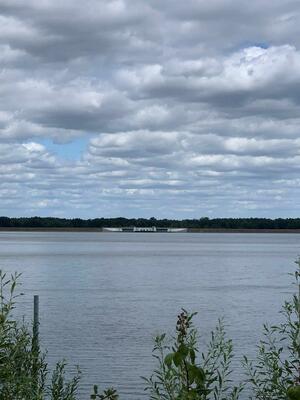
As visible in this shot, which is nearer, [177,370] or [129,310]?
[177,370]

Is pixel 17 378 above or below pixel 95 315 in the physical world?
above

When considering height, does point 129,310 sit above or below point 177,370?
below

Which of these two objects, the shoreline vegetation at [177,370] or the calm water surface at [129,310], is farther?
the calm water surface at [129,310]

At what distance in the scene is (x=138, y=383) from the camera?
23219 millimetres

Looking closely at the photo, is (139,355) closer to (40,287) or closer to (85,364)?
(85,364)

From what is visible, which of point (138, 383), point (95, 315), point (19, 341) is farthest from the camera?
point (95, 315)

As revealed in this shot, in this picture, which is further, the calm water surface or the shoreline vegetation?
the calm water surface

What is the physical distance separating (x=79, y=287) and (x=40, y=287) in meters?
3.18

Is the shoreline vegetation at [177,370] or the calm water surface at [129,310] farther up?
the shoreline vegetation at [177,370]

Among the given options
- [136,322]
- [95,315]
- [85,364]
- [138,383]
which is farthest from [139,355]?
[95,315]

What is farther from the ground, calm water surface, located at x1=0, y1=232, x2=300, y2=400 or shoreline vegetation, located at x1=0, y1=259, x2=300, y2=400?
shoreline vegetation, located at x1=0, y1=259, x2=300, y2=400

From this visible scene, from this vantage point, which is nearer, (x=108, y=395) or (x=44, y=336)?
(x=108, y=395)

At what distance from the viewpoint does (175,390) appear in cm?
718

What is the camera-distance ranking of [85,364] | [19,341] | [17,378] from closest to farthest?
[17,378]
[19,341]
[85,364]
